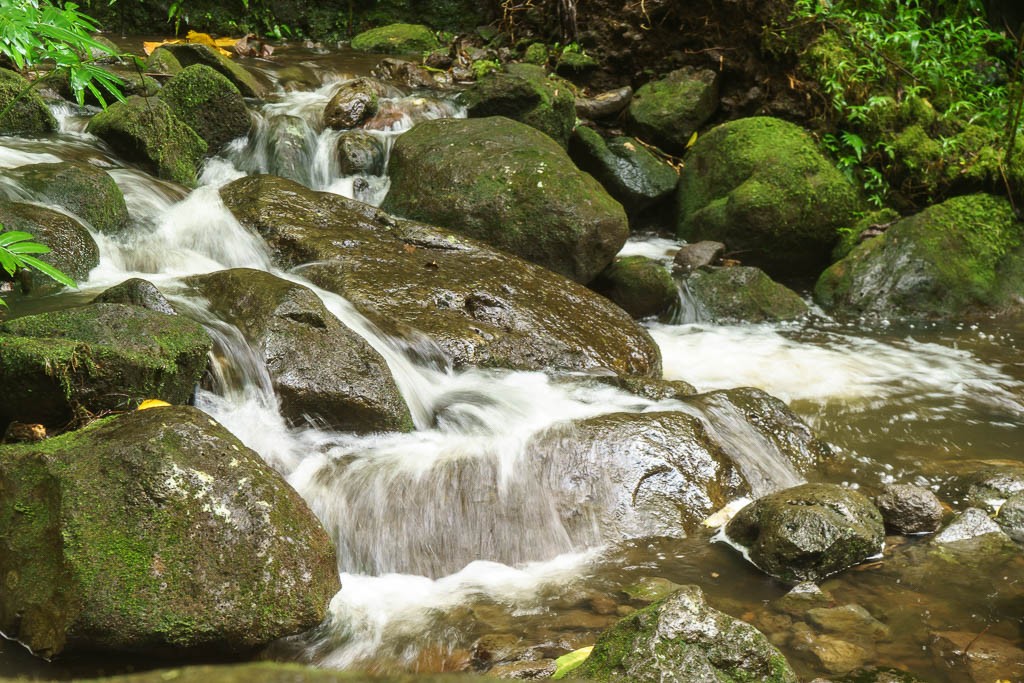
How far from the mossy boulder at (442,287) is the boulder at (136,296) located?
51.2 inches

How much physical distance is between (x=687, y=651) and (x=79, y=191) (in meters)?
5.23

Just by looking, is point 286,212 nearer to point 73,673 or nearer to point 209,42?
point 73,673

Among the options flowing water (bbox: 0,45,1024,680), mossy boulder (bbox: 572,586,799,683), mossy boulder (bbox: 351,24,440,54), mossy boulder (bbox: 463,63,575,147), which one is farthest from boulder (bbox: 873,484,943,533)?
mossy boulder (bbox: 351,24,440,54)

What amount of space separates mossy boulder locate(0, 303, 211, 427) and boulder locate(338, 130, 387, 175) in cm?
437

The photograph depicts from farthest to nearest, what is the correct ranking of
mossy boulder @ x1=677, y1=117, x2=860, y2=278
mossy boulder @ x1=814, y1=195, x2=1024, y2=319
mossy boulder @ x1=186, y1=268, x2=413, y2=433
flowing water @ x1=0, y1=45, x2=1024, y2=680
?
1. mossy boulder @ x1=677, y1=117, x2=860, y2=278
2. mossy boulder @ x1=814, y1=195, x2=1024, y2=319
3. mossy boulder @ x1=186, y1=268, x2=413, y2=433
4. flowing water @ x1=0, y1=45, x2=1024, y2=680

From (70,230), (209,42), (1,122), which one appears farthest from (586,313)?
(209,42)

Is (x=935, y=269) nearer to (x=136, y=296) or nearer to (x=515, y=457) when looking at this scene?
(x=515, y=457)

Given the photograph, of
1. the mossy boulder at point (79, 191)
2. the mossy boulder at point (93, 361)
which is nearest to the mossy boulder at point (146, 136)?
the mossy boulder at point (79, 191)

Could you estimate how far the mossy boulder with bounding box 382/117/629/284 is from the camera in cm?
704

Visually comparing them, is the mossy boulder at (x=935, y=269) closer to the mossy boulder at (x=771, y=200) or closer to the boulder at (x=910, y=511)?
the mossy boulder at (x=771, y=200)

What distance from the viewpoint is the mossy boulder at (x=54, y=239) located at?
16.1ft

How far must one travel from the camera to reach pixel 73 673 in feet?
9.00

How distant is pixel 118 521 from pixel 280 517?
544 mm

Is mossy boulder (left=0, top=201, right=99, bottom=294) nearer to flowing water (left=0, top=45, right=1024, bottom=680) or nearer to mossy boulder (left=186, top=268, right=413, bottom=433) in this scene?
flowing water (left=0, top=45, right=1024, bottom=680)
